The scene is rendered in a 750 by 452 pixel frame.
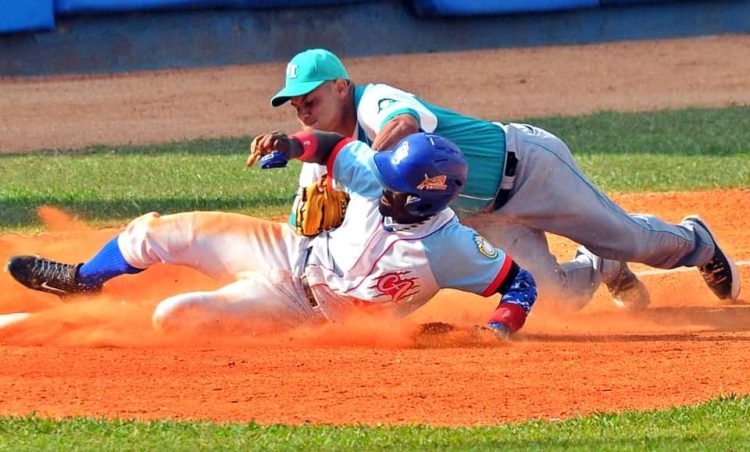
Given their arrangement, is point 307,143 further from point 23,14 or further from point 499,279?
point 23,14

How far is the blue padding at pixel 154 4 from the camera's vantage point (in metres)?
17.7

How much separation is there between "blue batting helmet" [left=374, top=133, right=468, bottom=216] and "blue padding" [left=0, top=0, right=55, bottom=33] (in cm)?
1185

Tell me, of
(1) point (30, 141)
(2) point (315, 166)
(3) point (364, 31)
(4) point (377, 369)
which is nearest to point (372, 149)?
(2) point (315, 166)

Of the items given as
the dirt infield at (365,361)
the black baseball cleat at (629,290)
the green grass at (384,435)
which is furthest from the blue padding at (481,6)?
the green grass at (384,435)

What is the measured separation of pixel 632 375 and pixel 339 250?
1.45m

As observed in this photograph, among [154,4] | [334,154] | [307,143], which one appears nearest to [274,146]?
[307,143]

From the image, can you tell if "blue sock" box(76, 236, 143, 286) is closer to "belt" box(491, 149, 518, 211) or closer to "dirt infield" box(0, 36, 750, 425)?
"dirt infield" box(0, 36, 750, 425)

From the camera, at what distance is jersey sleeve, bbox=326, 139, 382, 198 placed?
Result: 6539 millimetres

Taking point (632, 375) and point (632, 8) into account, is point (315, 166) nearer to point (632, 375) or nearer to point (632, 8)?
point (632, 375)

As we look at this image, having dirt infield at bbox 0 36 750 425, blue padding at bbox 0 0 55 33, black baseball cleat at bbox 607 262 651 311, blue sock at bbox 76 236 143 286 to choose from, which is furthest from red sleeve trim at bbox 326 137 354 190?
blue padding at bbox 0 0 55 33

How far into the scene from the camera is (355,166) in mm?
6566

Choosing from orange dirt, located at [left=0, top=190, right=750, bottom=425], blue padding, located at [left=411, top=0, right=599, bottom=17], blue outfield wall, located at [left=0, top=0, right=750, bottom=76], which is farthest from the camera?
blue padding, located at [left=411, top=0, right=599, bottom=17]

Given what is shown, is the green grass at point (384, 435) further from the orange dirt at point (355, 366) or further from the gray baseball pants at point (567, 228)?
the gray baseball pants at point (567, 228)

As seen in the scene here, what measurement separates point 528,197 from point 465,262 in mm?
1015
